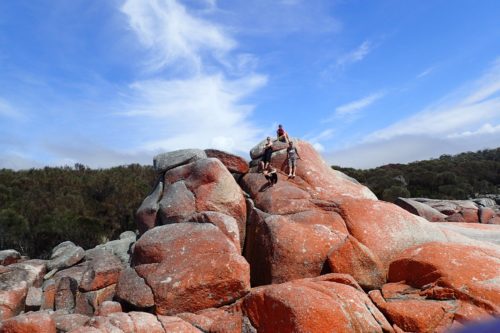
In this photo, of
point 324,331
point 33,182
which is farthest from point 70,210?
point 324,331

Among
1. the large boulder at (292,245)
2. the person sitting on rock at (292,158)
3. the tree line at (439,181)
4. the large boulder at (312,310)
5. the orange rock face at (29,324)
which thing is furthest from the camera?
the tree line at (439,181)

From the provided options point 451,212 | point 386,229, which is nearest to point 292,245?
point 386,229

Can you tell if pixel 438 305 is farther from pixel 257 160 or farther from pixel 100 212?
pixel 100 212

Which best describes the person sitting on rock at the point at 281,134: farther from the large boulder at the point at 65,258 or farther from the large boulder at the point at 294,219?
the large boulder at the point at 65,258

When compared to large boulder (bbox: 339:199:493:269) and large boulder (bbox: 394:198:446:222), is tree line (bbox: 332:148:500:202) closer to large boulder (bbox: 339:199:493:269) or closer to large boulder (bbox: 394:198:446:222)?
large boulder (bbox: 394:198:446:222)

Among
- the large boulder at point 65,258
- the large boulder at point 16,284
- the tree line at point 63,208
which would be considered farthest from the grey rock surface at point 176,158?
the tree line at point 63,208

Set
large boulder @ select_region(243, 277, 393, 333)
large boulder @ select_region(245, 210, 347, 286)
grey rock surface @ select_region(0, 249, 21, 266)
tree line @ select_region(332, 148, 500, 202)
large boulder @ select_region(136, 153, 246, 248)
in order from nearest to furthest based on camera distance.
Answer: large boulder @ select_region(243, 277, 393, 333)
large boulder @ select_region(245, 210, 347, 286)
large boulder @ select_region(136, 153, 246, 248)
grey rock surface @ select_region(0, 249, 21, 266)
tree line @ select_region(332, 148, 500, 202)

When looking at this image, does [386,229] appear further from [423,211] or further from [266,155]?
[423,211]

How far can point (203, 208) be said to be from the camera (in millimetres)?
17234

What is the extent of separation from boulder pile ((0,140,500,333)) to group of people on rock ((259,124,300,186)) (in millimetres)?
329

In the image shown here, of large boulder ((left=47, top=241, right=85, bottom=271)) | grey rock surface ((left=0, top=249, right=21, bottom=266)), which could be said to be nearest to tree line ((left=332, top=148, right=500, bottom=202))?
large boulder ((left=47, top=241, right=85, bottom=271))

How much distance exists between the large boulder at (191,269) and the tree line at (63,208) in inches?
885

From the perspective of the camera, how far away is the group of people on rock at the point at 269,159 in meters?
18.7

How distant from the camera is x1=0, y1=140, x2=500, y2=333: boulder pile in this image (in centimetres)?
1058
